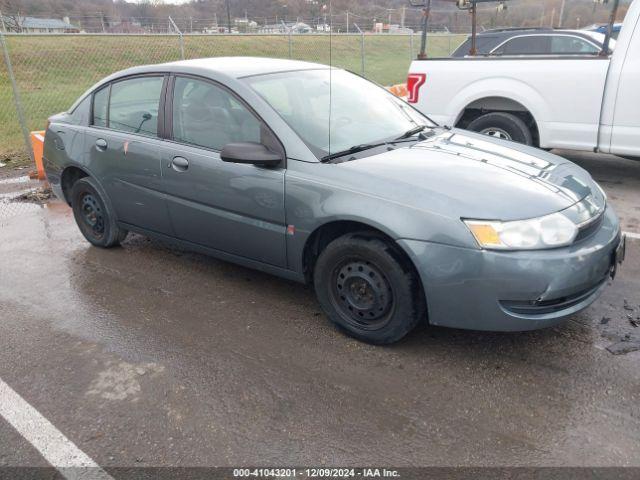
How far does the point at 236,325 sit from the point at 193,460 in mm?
1219

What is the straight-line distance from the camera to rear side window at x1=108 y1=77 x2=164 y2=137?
13.6ft

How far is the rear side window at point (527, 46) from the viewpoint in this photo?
989 cm

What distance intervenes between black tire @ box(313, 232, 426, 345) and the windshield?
640 millimetres

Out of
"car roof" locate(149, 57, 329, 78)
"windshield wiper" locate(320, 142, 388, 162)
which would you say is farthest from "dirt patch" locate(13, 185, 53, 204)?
"windshield wiper" locate(320, 142, 388, 162)

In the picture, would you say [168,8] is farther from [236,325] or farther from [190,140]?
[236,325]

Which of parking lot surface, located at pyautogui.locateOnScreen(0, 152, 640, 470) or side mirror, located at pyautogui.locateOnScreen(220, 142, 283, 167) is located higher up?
side mirror, located at pyautogui.locateOnScreen(220, 142, 283, 167)

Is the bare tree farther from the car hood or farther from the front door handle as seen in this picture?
the car hood

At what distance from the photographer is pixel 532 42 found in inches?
395

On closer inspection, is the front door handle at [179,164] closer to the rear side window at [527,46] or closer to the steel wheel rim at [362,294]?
the steel wheel rim at [362,294]

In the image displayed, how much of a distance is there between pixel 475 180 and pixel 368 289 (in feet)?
2.85

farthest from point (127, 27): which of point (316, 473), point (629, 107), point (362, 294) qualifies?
point (316, 473)

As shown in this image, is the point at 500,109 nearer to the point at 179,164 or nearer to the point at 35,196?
the point at 179,164

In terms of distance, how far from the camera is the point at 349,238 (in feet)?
10.4

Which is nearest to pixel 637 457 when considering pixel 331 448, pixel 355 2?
pixel 331 448
